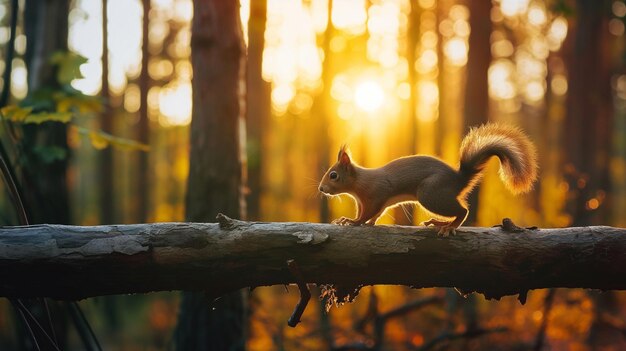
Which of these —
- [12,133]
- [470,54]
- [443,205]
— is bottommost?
[443,205]

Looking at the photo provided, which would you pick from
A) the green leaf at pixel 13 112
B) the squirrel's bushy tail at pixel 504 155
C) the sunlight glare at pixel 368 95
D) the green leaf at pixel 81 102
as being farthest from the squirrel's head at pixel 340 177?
the sunlight glare at pixel 368 95

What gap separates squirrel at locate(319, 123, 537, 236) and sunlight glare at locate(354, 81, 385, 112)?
19.9 metres

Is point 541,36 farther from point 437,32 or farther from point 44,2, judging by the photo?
point 44,2

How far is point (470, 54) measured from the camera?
30.0ft

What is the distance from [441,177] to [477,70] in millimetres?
5124

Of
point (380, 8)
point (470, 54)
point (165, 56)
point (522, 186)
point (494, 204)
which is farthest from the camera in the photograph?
point (165, 56)

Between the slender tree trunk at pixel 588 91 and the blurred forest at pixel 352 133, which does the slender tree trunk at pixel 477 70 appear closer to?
the blurred forest at pixel 352 133

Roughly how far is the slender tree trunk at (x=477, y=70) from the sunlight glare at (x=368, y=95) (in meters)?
15.0

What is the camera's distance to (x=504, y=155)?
420cm

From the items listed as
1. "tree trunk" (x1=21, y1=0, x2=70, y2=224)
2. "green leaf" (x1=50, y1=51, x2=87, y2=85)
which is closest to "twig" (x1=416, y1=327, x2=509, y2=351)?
"tree trunk" (x1=21, y1=0, x2=70, y2=224)

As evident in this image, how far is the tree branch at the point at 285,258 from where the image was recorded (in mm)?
3283

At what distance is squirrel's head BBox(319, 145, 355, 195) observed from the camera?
4.84 meters

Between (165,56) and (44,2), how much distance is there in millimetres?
15246

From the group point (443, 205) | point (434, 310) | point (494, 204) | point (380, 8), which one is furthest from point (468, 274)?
point (380, 8)
